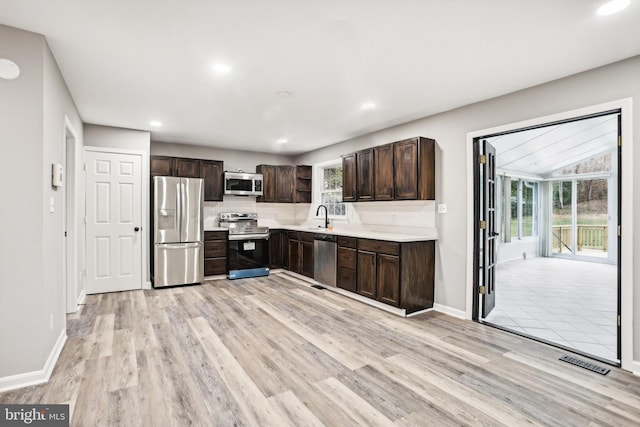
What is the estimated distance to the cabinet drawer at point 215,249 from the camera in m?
5.60

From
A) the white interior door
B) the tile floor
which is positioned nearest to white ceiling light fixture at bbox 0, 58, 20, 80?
the white interior door

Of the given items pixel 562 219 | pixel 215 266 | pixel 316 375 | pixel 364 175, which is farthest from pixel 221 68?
pixel 562 219

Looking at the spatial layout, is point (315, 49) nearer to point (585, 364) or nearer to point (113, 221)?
point (585, 364)

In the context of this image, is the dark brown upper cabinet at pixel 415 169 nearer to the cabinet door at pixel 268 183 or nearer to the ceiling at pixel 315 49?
the ceiling at pixel 315 49

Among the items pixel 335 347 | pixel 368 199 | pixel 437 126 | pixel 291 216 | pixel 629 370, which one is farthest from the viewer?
pixel 291 216

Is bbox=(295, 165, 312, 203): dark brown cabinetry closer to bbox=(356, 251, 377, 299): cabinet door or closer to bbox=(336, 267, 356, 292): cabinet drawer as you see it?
bbox=(336, 267, 356, 292): cabinet drawer

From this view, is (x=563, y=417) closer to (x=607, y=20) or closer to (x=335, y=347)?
(x=335, y=347)

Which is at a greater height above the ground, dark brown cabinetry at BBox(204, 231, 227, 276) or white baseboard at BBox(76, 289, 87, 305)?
dark brown cabinetry at BBox(204, 231, 227, 276)

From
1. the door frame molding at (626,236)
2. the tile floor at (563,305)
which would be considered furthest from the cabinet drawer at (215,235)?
the door frame molding at (626,236)

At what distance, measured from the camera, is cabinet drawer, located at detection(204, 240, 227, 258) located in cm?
560

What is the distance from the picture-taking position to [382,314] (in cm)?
→ 388

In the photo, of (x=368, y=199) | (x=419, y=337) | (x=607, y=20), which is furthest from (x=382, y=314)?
(x=607, y=20)

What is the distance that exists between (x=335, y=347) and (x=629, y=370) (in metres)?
2.31

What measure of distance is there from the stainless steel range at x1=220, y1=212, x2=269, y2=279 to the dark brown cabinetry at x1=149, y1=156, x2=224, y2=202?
554 mm
